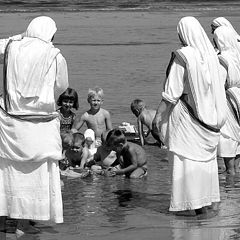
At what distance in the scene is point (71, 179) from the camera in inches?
484

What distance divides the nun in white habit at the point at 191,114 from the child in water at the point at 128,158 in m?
1.78

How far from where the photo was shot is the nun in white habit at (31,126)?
31.1 ft

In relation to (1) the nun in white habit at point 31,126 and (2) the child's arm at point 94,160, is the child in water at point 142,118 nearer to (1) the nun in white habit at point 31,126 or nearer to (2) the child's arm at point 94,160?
(2) the child's arm at point 94,160

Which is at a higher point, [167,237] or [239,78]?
[239,78]

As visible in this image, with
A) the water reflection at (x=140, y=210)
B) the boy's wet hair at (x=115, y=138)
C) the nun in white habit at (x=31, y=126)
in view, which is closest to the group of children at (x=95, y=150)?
the boy's wet hair at (x=115, y=138)

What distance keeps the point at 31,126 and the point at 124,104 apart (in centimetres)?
815

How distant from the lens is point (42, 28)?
9.58 metres

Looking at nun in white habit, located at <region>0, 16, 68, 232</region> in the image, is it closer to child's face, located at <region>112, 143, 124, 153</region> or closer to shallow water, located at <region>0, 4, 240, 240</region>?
shallow water, located at <region>0, 4, 240, 240</region>

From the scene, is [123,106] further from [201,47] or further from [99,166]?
[201,47]

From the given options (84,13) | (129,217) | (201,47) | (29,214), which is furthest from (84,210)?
(84,13)

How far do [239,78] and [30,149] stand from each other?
3463mm

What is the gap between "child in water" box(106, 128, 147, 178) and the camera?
12.2 m

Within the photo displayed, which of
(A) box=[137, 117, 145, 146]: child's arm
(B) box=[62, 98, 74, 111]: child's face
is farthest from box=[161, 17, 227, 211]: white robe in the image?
(A) box=[137, 117, 145, 146]: child's arm

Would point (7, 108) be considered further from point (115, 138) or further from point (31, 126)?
point (115, 138)
